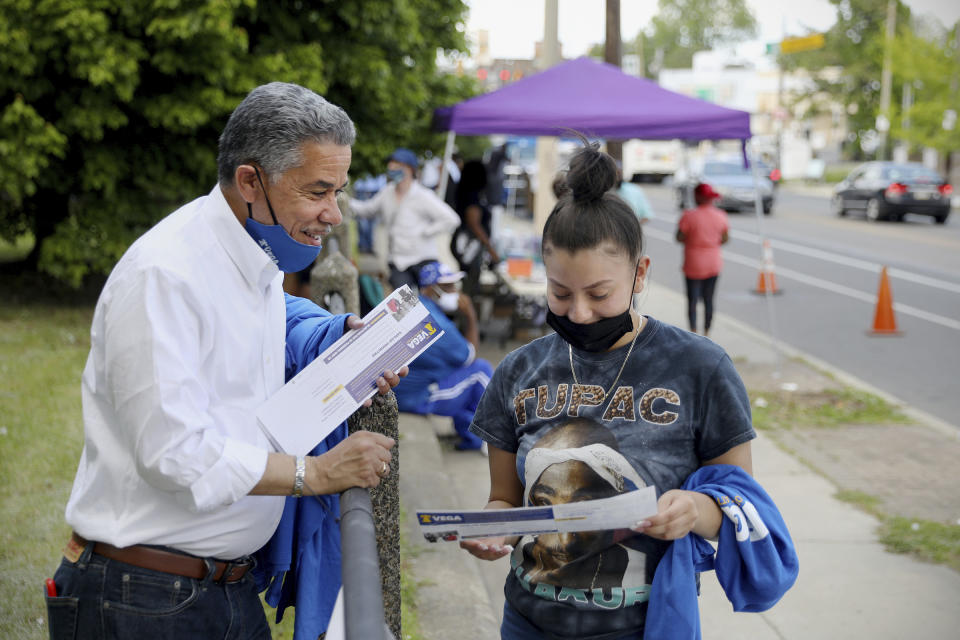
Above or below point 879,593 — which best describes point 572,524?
above

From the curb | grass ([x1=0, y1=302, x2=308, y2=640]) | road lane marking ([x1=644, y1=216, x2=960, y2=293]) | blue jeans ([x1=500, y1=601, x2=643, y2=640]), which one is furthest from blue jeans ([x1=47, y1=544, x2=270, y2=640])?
road lane marking ([x1=644, y1=216, x2=960, y2=293])

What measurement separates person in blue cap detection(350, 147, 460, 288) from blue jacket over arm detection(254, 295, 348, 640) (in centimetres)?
703

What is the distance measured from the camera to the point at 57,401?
6465 mm

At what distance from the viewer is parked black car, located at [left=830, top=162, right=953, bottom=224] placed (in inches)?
993

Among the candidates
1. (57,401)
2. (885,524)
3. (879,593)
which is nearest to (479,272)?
(57,401)

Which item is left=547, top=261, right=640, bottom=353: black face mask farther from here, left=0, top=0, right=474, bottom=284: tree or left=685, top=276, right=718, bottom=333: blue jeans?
left=685, top=276, right=718, bottom=333: blue jeans

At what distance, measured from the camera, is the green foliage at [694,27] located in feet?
361

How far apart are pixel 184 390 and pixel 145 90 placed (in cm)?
883

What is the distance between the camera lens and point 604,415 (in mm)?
2059

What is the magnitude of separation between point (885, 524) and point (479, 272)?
6.21m

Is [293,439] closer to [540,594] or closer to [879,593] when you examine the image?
[540,594]

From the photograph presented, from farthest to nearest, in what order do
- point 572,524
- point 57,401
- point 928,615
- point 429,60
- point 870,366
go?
point 429,60 < point 870,366 < point 57,401 < point 928,615 < point 572,524

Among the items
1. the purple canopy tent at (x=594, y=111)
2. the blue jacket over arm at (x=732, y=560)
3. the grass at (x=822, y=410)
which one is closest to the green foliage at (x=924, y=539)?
the grass at (x=822, y=410)

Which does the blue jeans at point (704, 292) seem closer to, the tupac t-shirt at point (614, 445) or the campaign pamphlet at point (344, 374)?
the tupac t-shirt at point (614, 445)
